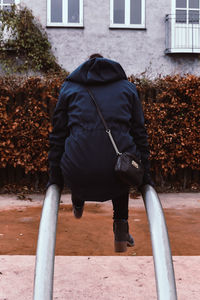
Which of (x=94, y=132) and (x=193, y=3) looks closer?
(x=94, y=132)

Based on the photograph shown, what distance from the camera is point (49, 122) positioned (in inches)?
318

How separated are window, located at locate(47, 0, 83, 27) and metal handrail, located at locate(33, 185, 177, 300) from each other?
13776 mm

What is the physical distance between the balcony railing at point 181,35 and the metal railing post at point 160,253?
13850 mm

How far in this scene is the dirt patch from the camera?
15.5 feet

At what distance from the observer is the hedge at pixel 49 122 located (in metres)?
7.94

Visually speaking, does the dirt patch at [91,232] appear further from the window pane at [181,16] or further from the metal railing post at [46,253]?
the window pane at [181,16]

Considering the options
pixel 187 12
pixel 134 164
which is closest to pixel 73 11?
pixel 187 12

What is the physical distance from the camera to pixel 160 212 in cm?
202

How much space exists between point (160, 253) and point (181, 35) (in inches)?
579

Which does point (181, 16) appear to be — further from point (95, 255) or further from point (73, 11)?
point (95, 255)

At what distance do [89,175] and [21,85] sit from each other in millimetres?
6178

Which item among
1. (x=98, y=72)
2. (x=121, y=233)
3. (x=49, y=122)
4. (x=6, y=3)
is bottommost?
(x=121, y=233)

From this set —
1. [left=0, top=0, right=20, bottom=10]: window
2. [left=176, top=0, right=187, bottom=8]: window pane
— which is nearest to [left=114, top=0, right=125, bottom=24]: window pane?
[left=176, top=0, right=187, bottom=8]: window pane

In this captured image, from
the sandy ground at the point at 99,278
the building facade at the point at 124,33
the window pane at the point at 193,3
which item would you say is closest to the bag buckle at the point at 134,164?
the sandy ground at the point at 99,278
